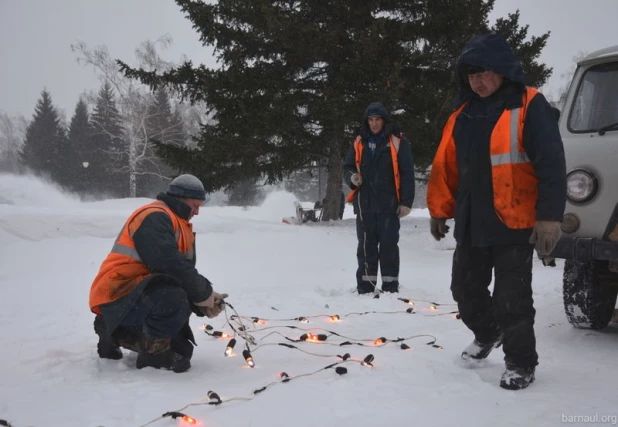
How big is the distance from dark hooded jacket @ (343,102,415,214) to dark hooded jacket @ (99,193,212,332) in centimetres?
289

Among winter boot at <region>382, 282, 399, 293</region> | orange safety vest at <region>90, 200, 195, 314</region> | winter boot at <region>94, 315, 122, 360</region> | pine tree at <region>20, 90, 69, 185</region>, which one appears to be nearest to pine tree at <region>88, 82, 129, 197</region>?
pine tree at <region>20, 90, 69, 185</region>

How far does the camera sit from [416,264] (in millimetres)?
8742

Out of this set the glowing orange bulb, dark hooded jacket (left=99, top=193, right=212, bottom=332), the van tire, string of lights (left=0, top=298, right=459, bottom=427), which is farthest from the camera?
the van tire

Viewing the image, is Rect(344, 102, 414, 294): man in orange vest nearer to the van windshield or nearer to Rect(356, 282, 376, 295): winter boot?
Rect(356, 282, 376, 295): winter boot

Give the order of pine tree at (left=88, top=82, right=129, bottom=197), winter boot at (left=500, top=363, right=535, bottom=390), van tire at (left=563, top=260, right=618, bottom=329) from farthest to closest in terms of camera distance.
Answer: pine tree at (left=88, top=82, right=129, bottom=197) → van tire at (left=563, top=260, right=618, bottom=329) → winter boot at (left=500, top=363, right=535, bottom=390)

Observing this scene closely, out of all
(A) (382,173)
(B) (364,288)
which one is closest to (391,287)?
(B) (364,288)

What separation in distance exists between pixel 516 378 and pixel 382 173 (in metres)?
3.22

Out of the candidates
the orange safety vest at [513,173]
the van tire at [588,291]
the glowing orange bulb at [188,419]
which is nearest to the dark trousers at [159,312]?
the glowing orange bulb at [188,419]

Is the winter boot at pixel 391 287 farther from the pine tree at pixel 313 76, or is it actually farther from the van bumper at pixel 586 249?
the pine tree at pixel 313 76

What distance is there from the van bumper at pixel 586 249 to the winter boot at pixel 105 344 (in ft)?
9.96

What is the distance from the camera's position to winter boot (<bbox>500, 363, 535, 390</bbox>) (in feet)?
8.89

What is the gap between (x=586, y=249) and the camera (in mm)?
3299

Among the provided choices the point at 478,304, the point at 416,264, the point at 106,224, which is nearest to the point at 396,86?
the point at 416,264

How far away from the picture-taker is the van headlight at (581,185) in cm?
341
